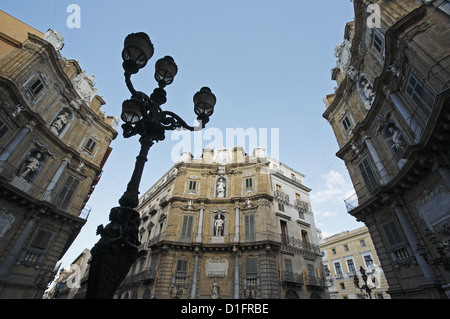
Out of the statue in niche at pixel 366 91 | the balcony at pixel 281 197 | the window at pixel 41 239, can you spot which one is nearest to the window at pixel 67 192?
the window at pixel 41 239

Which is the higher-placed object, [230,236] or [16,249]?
[230,236]

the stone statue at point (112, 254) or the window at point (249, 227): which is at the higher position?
the window at point (249, 227)

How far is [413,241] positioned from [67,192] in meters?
21.0

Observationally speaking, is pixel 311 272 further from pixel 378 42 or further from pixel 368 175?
pixel 378 42

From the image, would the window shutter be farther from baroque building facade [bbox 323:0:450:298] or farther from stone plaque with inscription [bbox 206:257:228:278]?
baroque building facade [bbox 323:0:450:298]

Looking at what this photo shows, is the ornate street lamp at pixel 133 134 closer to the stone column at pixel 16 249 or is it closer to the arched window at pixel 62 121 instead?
the stone column at pixel 16 249

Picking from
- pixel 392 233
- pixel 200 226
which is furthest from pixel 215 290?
pixel 392 233

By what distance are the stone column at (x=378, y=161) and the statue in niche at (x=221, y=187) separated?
1456 centimetres

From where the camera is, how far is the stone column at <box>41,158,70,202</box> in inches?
579

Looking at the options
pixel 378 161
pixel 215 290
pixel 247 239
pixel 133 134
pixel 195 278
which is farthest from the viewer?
pixel 247 239

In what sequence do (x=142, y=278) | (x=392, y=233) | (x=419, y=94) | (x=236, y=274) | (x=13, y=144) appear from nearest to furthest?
(x=419, y=94), (x=392, y=233), (x=13, y=144), (x=236, y=274), (x=142, y=278)

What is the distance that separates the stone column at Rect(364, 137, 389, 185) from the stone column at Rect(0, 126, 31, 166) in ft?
68.2

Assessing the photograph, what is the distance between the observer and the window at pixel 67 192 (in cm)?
1578

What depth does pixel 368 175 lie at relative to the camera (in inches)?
555
